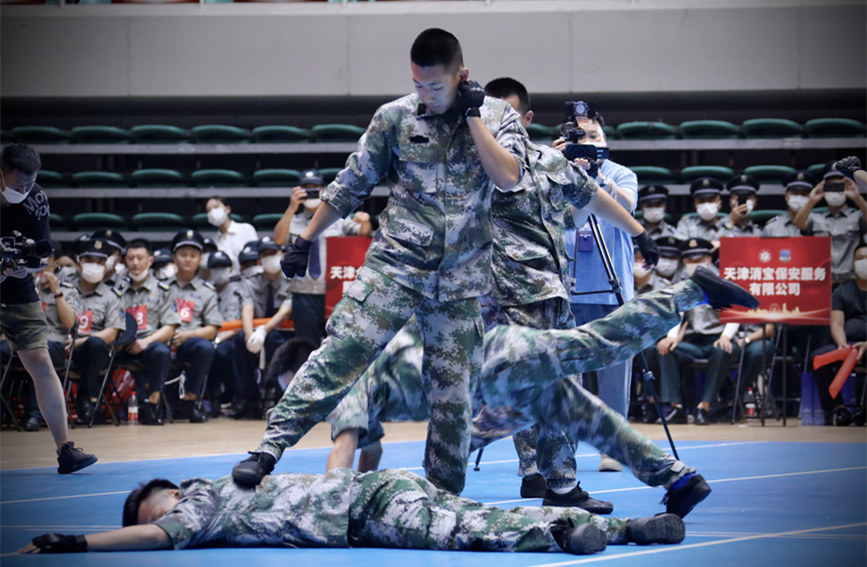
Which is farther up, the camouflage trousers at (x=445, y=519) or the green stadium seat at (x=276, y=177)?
the green stadium seat at (x=276, y=177)

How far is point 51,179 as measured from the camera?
1416cm

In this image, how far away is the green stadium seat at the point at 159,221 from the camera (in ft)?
44.5

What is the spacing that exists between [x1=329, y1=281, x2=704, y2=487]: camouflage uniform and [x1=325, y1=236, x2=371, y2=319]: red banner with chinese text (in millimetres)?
5846

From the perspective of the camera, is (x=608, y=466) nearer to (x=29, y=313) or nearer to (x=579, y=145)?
(x=579, y=145)

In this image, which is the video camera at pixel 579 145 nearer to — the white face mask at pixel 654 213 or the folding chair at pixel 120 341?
the white face mask at pixel 654 213

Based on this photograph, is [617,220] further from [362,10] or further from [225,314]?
[362,10]

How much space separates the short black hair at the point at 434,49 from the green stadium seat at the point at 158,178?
10.8 meters

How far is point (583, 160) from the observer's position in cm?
494

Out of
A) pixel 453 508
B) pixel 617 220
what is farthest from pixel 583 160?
pixel 453 508

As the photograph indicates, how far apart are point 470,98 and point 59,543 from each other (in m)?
1.79

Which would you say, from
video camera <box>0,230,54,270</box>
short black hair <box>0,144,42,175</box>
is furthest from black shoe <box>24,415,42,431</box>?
short black hair <box>0,144,42,175</box>

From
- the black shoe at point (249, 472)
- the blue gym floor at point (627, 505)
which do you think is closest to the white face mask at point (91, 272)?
the blue gym floor at point (627, 505)

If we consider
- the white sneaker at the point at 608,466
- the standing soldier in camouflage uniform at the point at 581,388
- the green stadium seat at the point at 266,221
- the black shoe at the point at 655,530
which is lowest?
the white sneaker at the point at 608,466

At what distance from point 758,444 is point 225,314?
525 centimetres
